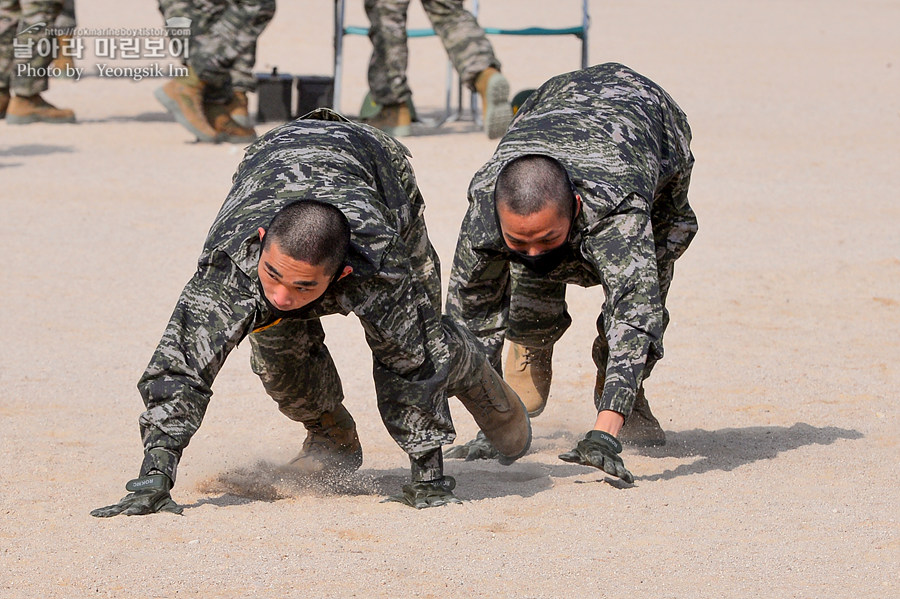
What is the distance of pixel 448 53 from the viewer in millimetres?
10867

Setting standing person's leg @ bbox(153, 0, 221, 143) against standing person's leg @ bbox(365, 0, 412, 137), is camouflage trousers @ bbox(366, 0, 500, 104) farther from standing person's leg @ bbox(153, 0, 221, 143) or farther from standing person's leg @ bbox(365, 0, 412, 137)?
standing person's leg @ bbox(153, 0, 221, 143)

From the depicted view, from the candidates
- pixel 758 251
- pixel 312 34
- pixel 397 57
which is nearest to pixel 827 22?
pixel 312 34

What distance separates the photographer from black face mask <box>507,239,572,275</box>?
4.40 metres

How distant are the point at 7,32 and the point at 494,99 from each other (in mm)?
4708

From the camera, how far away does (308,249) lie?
3633 mm

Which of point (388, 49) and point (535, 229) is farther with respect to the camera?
point (388, 49)

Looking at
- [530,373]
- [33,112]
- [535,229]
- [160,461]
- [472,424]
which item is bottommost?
[472,424]

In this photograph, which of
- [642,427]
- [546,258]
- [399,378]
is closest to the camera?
[399,378]

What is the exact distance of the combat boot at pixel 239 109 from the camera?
36.9 ft

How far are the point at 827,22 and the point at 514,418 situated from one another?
728 inches

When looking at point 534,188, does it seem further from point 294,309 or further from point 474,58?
point 474,58

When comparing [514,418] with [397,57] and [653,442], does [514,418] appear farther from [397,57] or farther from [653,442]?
[397,57]

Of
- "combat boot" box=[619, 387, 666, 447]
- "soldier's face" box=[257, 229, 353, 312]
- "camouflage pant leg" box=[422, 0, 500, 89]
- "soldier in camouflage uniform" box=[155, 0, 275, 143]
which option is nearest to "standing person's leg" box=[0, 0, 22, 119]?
"soldier in camouflage uniform" box=[155, 0, 275, 143]

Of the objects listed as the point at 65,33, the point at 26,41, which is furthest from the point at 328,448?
the point at 65,33
